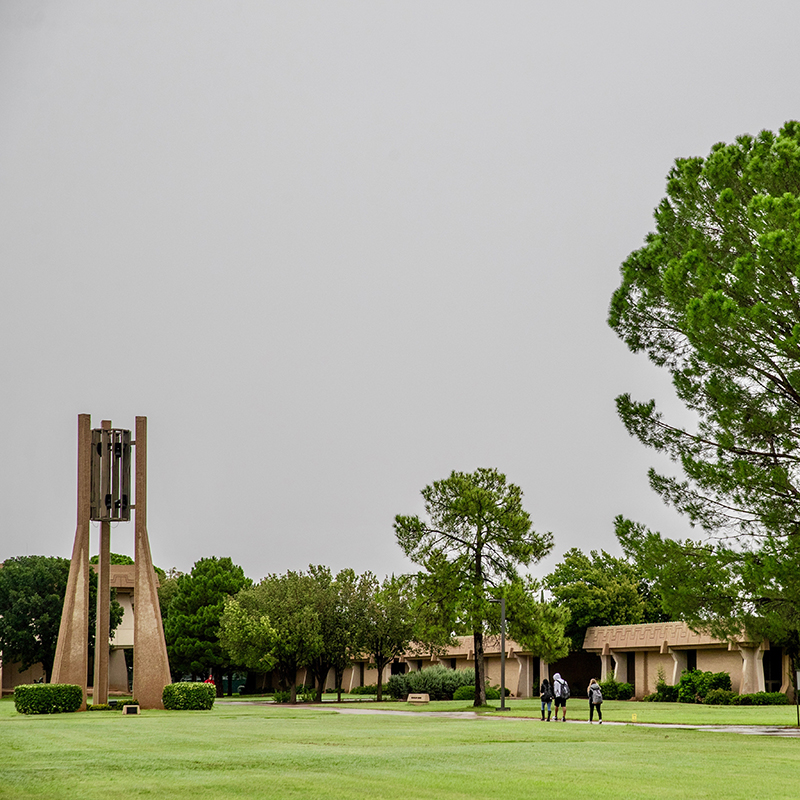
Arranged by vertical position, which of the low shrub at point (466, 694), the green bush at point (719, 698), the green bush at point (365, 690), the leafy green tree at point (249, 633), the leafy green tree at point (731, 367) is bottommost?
the green bush at point (365, 690)

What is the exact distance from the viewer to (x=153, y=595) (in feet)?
133

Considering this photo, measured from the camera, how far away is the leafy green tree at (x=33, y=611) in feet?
215

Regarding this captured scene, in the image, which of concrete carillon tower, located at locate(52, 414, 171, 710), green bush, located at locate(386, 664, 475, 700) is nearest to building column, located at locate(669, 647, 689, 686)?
green bush, located at locate(386, 664, 475, 700)

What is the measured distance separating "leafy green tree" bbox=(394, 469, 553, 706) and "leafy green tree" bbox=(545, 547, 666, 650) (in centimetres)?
1492

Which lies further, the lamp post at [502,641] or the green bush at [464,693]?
the green bush at [464,693]

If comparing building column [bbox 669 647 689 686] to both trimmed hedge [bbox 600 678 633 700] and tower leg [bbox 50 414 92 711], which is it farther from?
tower leg [bbox 50 414 92 711]

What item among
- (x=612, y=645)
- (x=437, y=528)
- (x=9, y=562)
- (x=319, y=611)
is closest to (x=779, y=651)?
(x=612, y=645)

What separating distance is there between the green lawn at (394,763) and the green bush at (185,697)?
12.7 meters

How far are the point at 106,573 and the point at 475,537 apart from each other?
1567cm

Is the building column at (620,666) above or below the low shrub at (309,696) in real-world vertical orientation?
above

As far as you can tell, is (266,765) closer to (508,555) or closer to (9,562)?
(508,555)

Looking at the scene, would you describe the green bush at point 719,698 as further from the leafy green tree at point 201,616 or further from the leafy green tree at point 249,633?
the leafy green tree at point 201,616

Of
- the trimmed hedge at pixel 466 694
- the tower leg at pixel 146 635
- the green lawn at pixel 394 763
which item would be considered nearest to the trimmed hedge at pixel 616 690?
the trimmed hedge at pixel 466 694

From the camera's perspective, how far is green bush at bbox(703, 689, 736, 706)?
4778 centimetres
